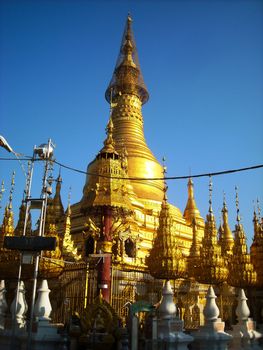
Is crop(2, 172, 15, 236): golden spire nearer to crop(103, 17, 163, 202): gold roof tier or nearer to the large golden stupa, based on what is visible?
the large golden stupa

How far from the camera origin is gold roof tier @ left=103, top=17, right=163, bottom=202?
32.8 metres

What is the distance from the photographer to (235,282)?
1702 centimetres

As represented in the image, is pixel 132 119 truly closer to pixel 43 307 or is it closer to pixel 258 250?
pixel 258 250

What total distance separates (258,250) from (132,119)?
2166 centimetres

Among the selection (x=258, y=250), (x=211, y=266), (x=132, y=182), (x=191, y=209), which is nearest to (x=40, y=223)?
(x=211, y=266)

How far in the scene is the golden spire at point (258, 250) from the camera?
18.2 metres

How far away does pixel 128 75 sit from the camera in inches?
1634

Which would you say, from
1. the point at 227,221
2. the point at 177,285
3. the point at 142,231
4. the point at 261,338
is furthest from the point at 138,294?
the point at 227,221

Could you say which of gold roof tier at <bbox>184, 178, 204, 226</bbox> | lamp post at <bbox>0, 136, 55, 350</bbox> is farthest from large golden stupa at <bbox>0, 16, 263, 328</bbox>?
gold roof tier at <bbox>184, 178, 204, 226</bbox>

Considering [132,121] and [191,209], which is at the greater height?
[132,121]

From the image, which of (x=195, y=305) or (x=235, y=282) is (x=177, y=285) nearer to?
(x=195, y=305)

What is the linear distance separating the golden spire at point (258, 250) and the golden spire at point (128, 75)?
74.4 feet

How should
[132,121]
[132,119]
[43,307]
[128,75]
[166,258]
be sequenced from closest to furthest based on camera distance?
1. [43,307]
2. [166,258]
3. [132,121]
4. [132,119]
5. [128,75]

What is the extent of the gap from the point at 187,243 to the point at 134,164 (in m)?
8.02
